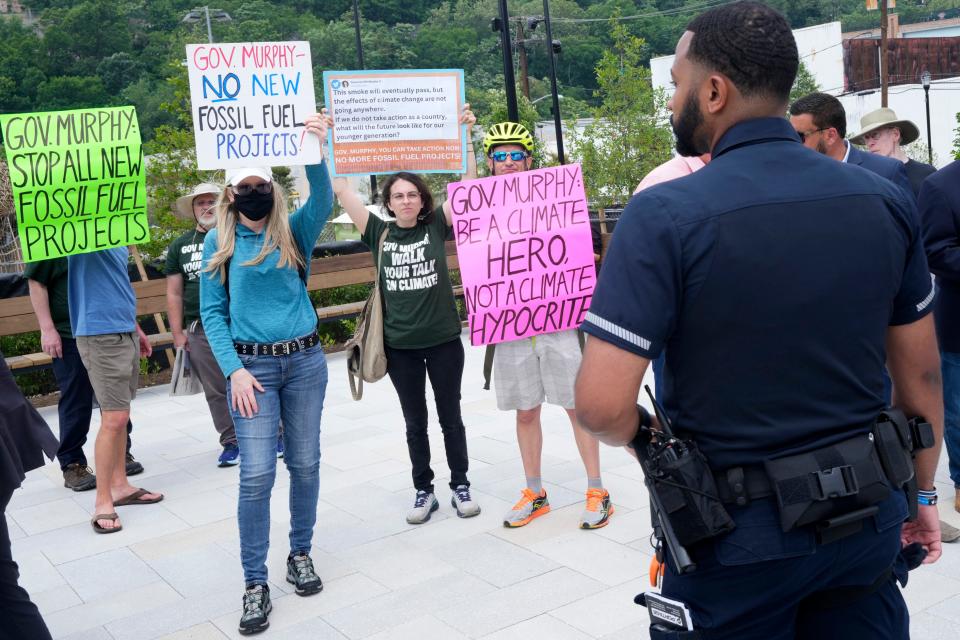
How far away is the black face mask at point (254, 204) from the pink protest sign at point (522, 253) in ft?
3.70

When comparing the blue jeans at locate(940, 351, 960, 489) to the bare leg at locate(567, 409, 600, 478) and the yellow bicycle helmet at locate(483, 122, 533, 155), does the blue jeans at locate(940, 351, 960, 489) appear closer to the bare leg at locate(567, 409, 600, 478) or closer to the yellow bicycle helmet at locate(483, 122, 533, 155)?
the bare leg at locate(567, 409, 600, 478)

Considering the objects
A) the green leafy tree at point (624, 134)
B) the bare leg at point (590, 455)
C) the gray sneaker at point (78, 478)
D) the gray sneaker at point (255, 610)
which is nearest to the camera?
the gray sneaker at point (255, 610)

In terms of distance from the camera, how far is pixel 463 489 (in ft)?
17.9

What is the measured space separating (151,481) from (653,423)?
18.1 feet

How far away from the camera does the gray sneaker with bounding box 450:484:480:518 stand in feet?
17.6

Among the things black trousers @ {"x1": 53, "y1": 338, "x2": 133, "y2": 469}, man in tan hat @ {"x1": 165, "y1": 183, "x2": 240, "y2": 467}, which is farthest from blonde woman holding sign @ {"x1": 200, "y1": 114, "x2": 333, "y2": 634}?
man in tan hat @ {"x1": 165, "y1": 183, "x2": 240, "y2": 467}

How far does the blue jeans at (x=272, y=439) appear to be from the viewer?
4.23 m

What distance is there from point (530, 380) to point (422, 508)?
94 cm

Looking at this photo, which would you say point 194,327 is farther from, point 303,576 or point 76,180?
point 303,576

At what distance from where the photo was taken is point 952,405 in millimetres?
4750

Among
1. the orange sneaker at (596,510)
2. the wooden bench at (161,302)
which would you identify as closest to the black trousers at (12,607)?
the orange sneaker at (596,510)

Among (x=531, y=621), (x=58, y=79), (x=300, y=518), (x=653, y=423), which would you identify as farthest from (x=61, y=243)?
(x=58, y=79)

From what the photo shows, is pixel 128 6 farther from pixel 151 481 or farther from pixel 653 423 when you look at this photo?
pixel 653 423

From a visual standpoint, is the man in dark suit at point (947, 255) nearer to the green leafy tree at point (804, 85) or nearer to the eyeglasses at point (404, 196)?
the eyeglasses at point (404, 196)
